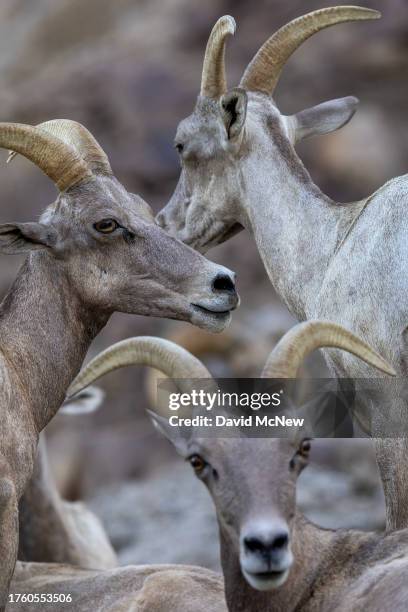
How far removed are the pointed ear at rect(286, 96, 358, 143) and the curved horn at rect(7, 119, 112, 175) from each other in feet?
6.64

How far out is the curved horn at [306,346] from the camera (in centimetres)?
738

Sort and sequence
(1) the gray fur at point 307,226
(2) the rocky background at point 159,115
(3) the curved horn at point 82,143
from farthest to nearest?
(2) the rocky background at point 159,115
(3) the curved horn at point 82,143
(1) the gray fur at point 307,226

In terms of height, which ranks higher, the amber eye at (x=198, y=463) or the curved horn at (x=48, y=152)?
the curved horn at (x=48, y=152)

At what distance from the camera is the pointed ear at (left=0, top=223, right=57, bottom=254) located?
27.1 ft

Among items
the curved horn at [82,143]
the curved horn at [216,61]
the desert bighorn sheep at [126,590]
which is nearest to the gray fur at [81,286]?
the curved horn at [82,143]

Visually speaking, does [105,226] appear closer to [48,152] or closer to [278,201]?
[48,152]

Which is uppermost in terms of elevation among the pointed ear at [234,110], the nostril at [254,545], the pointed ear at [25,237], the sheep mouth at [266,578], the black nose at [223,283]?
the pointed ear at [234,110]

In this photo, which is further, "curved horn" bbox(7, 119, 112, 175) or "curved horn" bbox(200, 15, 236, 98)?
"curved horn" bbox(200, 15, 236, 98)

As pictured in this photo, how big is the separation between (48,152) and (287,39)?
232 cm

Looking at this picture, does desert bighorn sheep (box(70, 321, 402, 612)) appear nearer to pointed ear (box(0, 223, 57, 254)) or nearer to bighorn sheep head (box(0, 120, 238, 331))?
bighorn sheep head (box(0, 120, 238, 331))

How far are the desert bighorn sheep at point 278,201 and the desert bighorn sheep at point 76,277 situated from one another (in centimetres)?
102

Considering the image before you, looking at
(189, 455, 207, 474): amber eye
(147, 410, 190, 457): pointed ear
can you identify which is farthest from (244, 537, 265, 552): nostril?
(147, 410, 190, 457): pointed ear

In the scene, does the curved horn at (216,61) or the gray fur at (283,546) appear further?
the curved horn at (216,61)

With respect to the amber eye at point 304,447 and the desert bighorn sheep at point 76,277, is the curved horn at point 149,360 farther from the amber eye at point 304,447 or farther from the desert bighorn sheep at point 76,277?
the desert bighorn sheep at point 76,277
